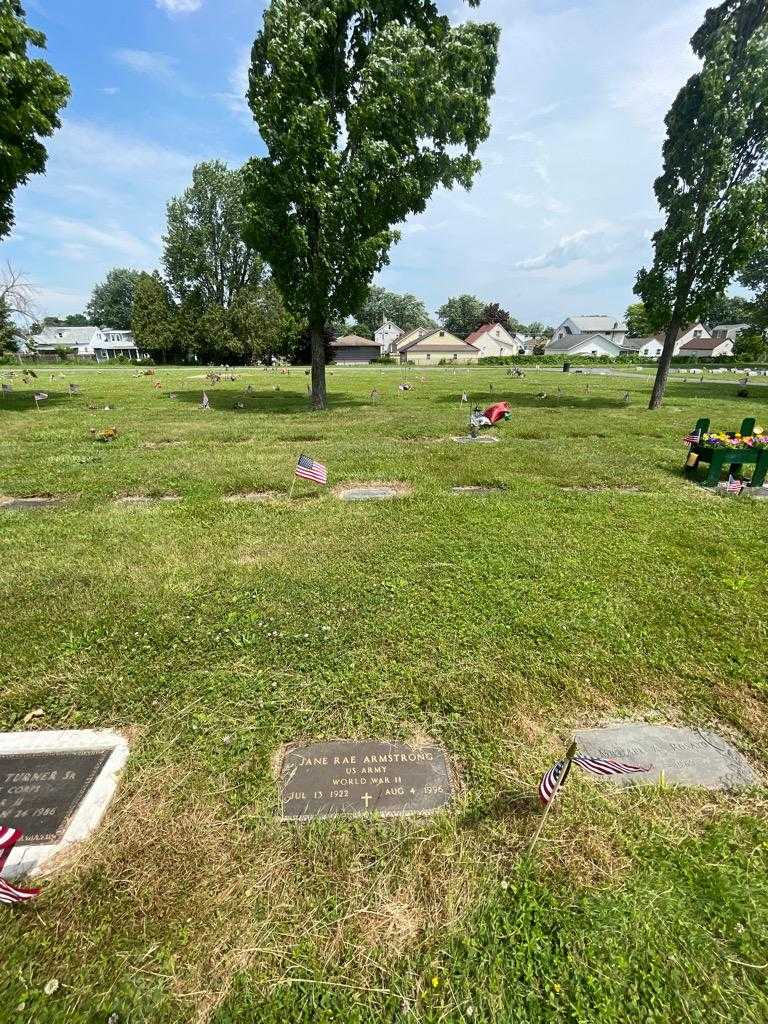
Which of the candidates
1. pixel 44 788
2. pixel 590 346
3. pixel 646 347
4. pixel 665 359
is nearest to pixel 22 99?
pixel 44 788

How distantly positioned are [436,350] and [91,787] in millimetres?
75063

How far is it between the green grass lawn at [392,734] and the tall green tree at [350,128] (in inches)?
391

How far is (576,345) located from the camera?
262 ft

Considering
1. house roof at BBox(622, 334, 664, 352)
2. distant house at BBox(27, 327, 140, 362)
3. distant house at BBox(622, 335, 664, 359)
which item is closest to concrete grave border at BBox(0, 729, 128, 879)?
distant house at BBox(27, 327, 140, 362)

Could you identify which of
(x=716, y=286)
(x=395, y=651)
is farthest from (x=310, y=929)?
(x=716, y=286)

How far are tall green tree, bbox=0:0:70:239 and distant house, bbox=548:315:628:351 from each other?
302ft

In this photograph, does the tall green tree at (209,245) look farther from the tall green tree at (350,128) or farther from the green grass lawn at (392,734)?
the green grass lawn at (392,734)

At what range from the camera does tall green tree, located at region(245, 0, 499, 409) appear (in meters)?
12.2

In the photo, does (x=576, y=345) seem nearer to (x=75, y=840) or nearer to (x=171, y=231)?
(x=171, y=231)

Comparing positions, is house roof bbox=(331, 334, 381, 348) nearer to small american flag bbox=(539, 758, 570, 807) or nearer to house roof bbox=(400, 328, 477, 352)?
house roof bbox=(400, 328, 477, 352)

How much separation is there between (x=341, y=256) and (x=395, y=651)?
13492 millimetres

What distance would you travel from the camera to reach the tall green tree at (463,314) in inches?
4026

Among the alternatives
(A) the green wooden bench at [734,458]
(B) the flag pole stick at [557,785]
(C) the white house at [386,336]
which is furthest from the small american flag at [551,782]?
(C) the white house at [386,336]

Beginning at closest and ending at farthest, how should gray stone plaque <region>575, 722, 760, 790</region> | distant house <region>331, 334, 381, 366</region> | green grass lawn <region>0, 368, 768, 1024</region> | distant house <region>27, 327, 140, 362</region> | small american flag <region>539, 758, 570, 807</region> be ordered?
green grass lawn <region>0, 368, 768, 1024</region> → small american flag <region>539, 758, 570, 807</region> → gray stone plaque <region>575, 722, 760, 790</region> → distant house <region>331, 334, 381, 366</region> → distant house <region>27, 327, 140, 362</region>
